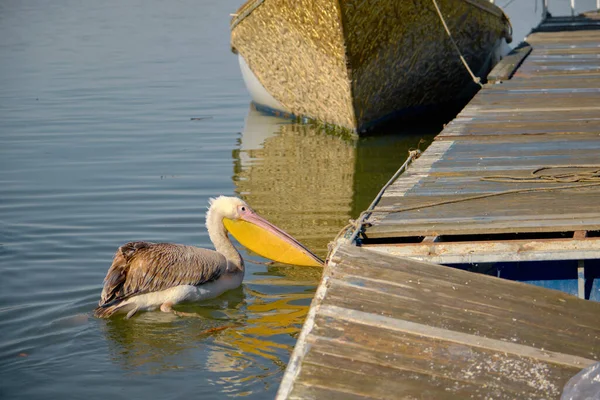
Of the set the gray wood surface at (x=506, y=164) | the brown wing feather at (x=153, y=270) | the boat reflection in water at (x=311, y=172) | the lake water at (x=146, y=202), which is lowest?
the boat reflection in water at (x=311, y=172)

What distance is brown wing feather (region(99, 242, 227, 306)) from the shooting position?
643 cm

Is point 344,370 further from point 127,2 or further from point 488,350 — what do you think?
point 127,2

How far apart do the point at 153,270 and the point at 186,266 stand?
25 centimetres

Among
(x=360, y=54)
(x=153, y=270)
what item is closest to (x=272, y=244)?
(x=153, y=270)

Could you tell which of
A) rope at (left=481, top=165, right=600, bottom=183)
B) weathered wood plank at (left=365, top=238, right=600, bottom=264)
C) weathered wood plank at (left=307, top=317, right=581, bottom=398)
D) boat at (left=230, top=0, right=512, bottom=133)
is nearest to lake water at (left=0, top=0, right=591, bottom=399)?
boat at (left=230, top=0, right=512, bottom=133)

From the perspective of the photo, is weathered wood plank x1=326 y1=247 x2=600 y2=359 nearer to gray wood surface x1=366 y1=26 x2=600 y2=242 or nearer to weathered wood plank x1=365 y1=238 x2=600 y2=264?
weathered wood plank x1=365 y1=238 x2=600 y2=264

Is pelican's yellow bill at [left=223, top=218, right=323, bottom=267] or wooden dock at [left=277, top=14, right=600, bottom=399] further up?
wooden dock at [left=277, top=14, right=600, bottom=399]

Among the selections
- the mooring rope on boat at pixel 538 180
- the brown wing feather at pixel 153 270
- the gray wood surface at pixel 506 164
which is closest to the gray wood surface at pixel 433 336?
the gray wood surface at pixel 506 164

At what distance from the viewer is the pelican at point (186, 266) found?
254 inches

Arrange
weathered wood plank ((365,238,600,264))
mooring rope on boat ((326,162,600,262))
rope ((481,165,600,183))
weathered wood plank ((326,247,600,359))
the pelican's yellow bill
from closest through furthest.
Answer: weathered wood plank ((326,247,600,359)) < weathered wood plank ((365,238,600,264)) < mooring rope on boat ((326,162,600,262)) < rope ((481,165,600,183)) < the pelican's yellow bill

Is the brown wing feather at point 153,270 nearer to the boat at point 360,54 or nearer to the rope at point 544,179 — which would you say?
the rope at point 544,179

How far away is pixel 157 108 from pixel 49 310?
9202mm

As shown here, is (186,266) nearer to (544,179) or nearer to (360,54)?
(544,179)

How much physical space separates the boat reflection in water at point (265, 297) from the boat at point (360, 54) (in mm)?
1102
